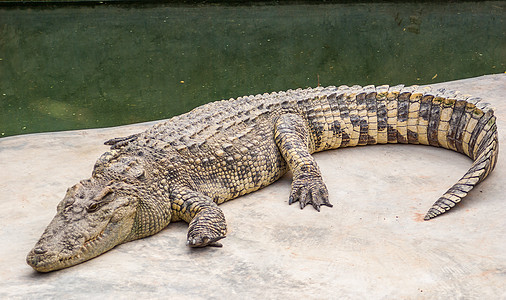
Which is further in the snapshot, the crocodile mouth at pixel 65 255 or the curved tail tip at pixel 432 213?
the curved tail tip at pixel 432 213

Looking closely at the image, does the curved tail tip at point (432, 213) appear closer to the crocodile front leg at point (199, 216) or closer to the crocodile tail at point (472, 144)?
the crocodile tail at point (472, 144)

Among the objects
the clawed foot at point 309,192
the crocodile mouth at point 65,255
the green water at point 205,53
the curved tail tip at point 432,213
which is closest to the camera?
the crocodile mouth at point 65,255

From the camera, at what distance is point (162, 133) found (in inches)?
168

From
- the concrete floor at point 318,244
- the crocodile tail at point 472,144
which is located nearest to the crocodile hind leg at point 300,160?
the concrete floor at point 318,244

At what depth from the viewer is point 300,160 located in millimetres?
4441

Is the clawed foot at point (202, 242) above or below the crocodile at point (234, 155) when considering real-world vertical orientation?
below

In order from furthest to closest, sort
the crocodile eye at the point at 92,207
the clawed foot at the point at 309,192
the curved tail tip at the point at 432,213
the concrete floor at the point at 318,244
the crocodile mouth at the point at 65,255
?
the clawed foot at the point at 309,192 < the curved tail tip at the point at 432,213 < the crocodile eye at the point at 92,207 < the crocodile mouth at the point at 65,255 < the concrete floor at the point at 318,244

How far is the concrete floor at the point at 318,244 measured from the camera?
294 centimetres

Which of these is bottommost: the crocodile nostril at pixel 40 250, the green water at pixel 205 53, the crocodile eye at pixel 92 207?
the green water at pixel 205 53

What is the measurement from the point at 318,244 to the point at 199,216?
0.82m

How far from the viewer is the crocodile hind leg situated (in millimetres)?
4168

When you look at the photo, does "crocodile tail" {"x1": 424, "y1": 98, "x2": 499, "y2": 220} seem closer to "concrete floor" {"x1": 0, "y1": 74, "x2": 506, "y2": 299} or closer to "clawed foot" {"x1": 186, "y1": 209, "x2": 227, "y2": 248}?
"concrete floor" {"x1": 0, "y1": 74, "x2": 506, "y2": 299}

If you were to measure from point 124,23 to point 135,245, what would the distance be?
10.7 metres

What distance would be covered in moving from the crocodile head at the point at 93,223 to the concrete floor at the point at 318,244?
0.08 m
